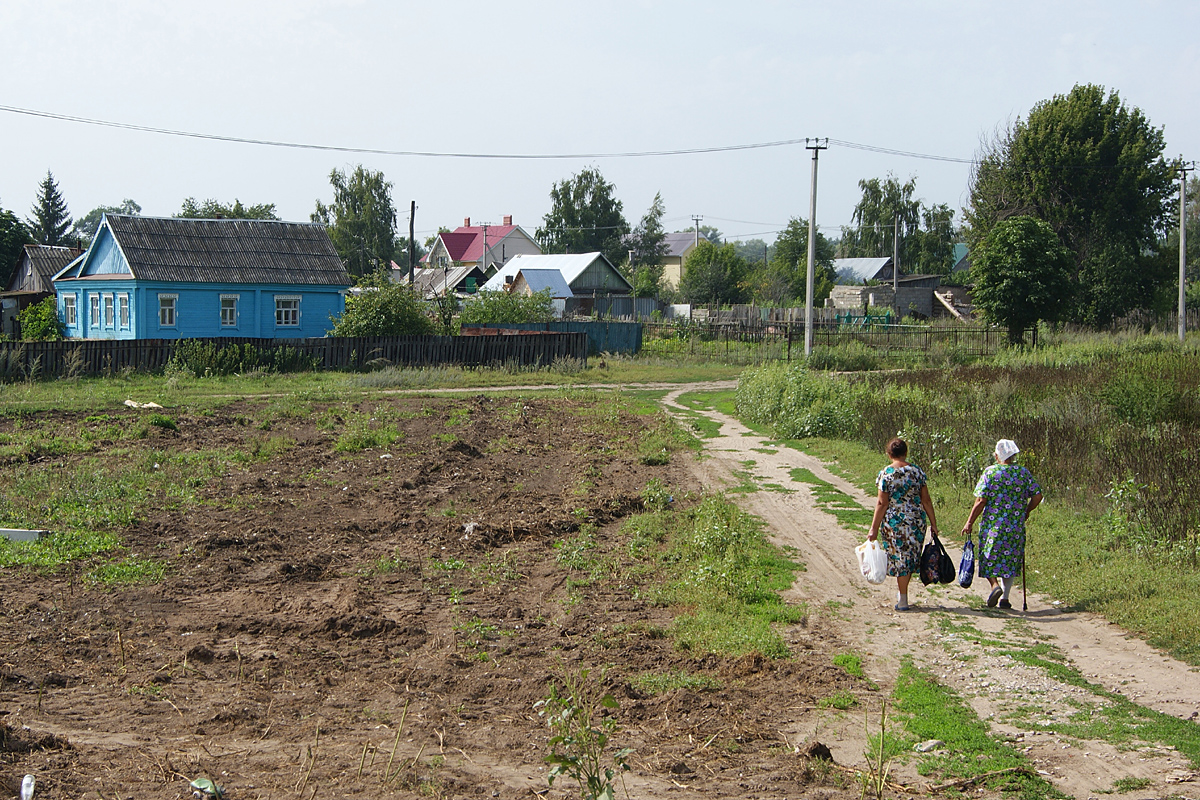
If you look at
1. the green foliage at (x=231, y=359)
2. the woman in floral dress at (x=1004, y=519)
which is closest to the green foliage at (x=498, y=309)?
the green foliage at (x=231, y=359)

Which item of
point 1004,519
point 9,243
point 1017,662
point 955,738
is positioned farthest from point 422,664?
point 9,243

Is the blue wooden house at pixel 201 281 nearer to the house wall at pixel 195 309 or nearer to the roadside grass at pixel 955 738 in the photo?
the house wall at pixel 195 309

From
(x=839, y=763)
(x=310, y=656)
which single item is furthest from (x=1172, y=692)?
(x=310, y=656)

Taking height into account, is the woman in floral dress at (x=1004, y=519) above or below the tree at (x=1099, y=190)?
below

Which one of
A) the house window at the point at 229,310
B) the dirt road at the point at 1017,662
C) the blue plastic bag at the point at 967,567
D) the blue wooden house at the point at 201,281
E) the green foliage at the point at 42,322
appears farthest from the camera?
the green foliage at the point at 42,322

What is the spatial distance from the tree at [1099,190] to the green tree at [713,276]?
69.1ft

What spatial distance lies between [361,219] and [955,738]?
75.3m

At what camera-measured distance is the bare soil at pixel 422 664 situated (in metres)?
5.05

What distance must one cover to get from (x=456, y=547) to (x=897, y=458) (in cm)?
474

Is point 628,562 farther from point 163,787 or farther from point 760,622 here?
point 163,787

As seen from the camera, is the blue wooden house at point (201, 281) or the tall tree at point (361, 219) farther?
the tall tree at point (361, 219)

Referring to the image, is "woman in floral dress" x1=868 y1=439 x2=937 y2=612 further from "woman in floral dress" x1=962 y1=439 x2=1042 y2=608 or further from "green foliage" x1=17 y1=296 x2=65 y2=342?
"green foliage" x1=17 y1=296 x2=65 y2=342

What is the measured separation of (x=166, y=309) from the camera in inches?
1431

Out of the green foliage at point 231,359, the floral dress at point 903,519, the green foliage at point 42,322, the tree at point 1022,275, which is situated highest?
the tree at point 1022,275
